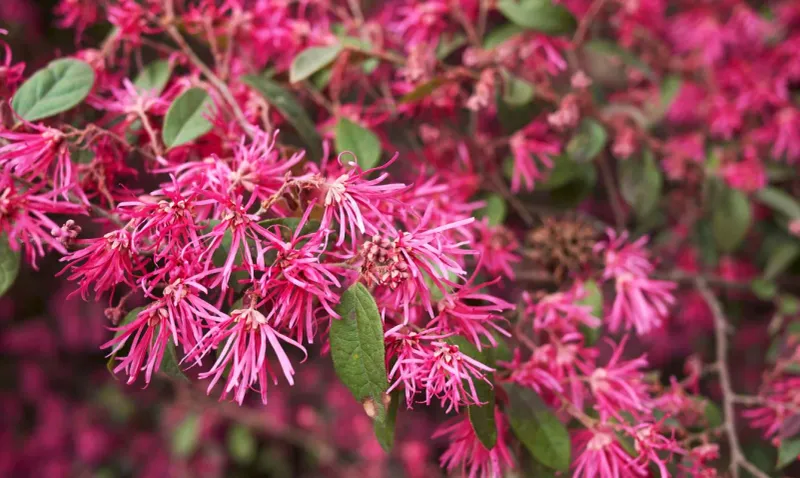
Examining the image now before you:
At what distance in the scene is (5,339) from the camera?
1691 mm

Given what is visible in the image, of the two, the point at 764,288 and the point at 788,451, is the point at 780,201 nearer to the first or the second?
the point at 764,288

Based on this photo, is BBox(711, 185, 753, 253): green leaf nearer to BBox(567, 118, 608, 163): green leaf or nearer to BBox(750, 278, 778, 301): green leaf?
BBox(750, 278, 778, 301): green leaf

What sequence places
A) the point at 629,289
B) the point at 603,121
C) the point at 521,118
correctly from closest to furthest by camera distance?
the point at 629,289
the point at 521,118
the point at 603,121

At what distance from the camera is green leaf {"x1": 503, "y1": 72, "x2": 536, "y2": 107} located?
0.93 meters

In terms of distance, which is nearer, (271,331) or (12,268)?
(271,331)

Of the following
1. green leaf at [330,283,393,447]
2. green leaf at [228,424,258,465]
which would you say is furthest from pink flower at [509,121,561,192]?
green leaf at [228,424,258,465]

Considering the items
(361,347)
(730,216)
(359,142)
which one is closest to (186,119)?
(359,142)

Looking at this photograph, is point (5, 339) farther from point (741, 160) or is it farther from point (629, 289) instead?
point (741, 160)

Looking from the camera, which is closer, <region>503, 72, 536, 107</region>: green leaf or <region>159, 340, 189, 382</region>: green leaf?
<region>159, 340, 189, 382</region>: green leaf

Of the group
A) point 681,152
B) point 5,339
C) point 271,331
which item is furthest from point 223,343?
point 5,339

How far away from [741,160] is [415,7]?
2.57 ft

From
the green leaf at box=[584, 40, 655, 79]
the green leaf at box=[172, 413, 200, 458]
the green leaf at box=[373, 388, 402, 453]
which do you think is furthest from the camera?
the green leaf at box=[172, 413, 200, 458]

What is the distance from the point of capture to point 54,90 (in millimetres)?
737

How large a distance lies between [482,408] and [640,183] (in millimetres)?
642
